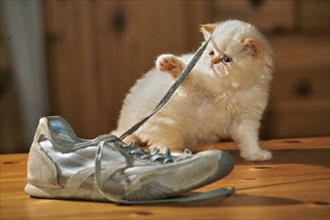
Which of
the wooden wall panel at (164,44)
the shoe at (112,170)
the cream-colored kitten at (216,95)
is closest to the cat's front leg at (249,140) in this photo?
the cream-colored kitten at (216,95)

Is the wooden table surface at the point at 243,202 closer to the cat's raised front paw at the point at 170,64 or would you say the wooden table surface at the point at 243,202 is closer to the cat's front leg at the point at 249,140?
the cat's front leg at the point at 249,140

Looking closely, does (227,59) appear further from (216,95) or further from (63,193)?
(63,193)

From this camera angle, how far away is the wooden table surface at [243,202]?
1111 mm

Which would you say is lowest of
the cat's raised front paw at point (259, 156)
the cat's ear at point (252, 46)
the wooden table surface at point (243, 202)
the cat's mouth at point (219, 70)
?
the cat's raised front paw at point (259, 156)

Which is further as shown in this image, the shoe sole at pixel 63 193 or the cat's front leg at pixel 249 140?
the cat's front leg at pixel 249 140

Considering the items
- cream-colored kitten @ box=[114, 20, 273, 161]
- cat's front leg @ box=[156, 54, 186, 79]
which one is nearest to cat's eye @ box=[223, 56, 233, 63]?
cream-colored kitten @ box=[114, 20, 273, 161]

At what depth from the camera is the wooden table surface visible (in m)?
1.11

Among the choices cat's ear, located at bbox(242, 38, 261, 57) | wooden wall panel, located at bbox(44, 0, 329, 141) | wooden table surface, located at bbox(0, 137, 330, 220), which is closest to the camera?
wooden table surface, located at bbox(0, 137, 330, 220)

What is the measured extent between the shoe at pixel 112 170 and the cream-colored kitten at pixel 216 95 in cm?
45

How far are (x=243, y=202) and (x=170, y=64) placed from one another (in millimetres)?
535

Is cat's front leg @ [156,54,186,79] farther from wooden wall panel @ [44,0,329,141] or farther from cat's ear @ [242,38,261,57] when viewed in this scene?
wooden wall panel @ [44,0,329,141]

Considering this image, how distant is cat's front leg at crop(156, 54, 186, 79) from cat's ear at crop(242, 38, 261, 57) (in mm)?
177

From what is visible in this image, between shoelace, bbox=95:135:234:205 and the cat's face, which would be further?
the cat's face

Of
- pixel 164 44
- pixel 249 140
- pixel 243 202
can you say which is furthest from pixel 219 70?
pixel 164 44
